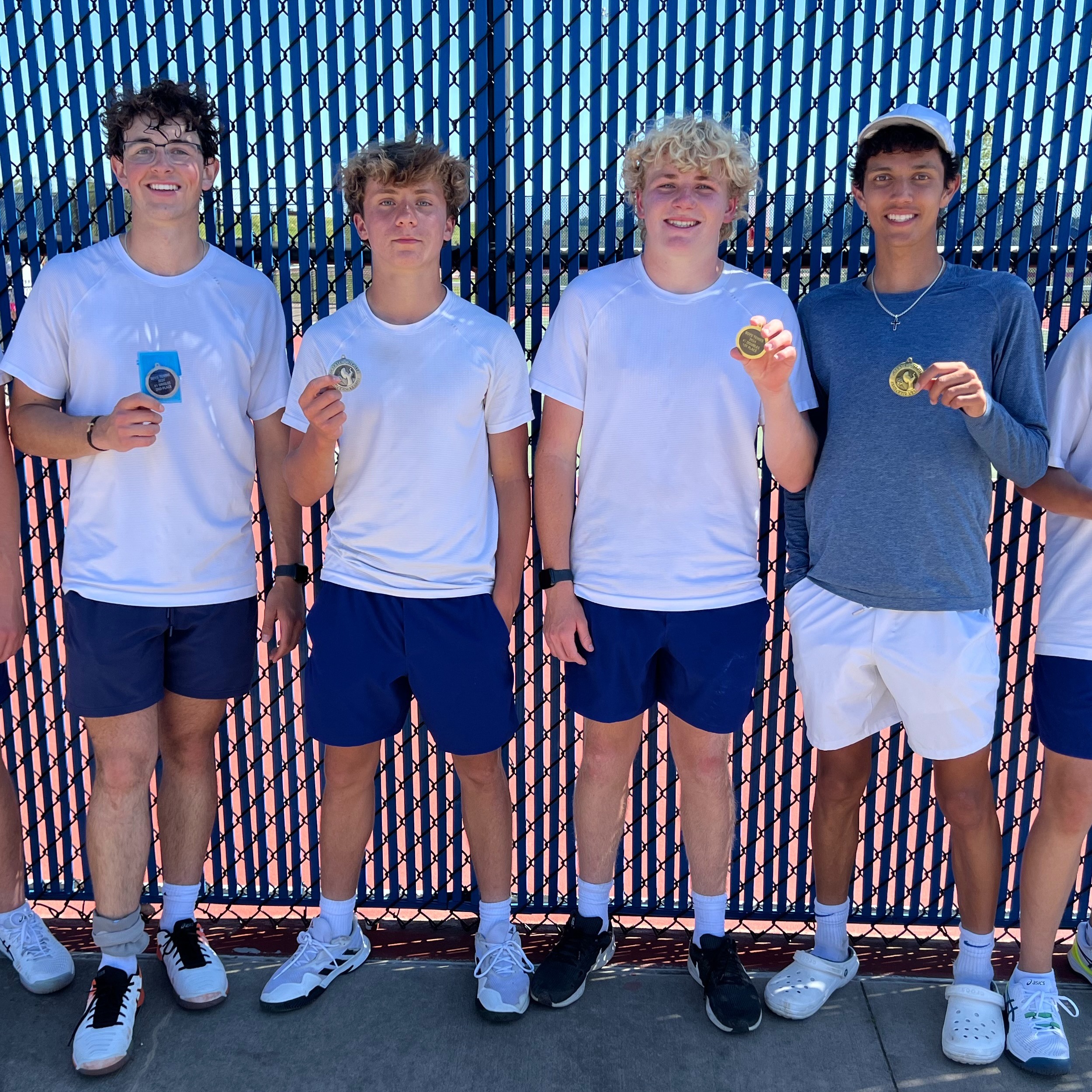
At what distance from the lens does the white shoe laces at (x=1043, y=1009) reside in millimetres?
3021

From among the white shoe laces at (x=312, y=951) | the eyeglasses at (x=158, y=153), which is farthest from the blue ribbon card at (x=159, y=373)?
the white shoe laces at (x=312, y=951)

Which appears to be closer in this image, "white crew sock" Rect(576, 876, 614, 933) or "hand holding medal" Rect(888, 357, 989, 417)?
"hand holding medal" Rect(888, 357, 989, 417)

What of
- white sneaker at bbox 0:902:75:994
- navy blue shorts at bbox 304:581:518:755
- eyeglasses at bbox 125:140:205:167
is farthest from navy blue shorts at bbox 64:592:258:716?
A: eyeglasses at bbox 125:140:205:167

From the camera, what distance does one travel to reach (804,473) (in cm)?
301

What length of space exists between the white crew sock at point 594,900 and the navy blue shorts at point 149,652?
130 centimetres

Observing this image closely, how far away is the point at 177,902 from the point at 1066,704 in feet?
9.33

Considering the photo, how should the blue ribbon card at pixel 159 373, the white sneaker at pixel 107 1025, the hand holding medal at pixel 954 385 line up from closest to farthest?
the hand holding medal at pixel 954 385, the blue ribbon card at pixel 159 373, the white sneaker at pixel 107 1025

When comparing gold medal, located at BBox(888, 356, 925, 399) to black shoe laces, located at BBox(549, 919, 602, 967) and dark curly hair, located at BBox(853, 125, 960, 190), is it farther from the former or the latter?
black shoe laces, located at BBox(549, 919, 602, 967)

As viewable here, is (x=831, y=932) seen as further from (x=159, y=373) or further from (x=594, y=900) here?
(x=159, y=373)

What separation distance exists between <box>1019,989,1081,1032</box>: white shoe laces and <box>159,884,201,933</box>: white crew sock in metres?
2.63

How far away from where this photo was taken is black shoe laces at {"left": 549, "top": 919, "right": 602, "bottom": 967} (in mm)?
3277

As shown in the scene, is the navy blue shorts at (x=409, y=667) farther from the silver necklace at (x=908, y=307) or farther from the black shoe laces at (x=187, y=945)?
the silver necklace at (x=908, y=307)

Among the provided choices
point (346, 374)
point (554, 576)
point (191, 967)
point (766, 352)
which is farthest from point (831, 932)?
point (346, 374)

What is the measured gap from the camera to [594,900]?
334 centimetres
